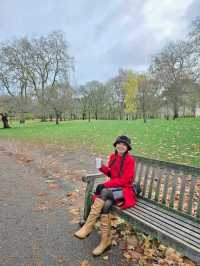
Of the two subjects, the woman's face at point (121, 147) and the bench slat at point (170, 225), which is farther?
the woman's face at point (121, 147)

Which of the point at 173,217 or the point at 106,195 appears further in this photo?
the point at 106,195

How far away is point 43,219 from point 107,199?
144 centimetres

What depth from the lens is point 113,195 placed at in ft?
9.96

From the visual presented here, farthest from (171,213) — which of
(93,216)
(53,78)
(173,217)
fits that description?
(53,78)

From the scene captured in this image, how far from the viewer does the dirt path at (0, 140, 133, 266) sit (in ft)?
9.25

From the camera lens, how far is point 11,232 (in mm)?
3414

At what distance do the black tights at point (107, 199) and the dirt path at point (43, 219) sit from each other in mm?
529

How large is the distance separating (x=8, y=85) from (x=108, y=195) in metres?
30.5

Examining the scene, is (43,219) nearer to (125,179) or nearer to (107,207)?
(107,207)

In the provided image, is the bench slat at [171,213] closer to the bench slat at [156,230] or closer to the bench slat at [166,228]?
the bench slat at [166,228]

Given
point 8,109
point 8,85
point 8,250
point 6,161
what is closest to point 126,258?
point 8,250

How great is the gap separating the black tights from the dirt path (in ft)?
1.73

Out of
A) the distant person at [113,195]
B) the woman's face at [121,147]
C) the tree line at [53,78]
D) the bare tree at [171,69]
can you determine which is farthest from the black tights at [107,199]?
the bare tree at [171,69]

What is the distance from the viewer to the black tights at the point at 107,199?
2992mm
